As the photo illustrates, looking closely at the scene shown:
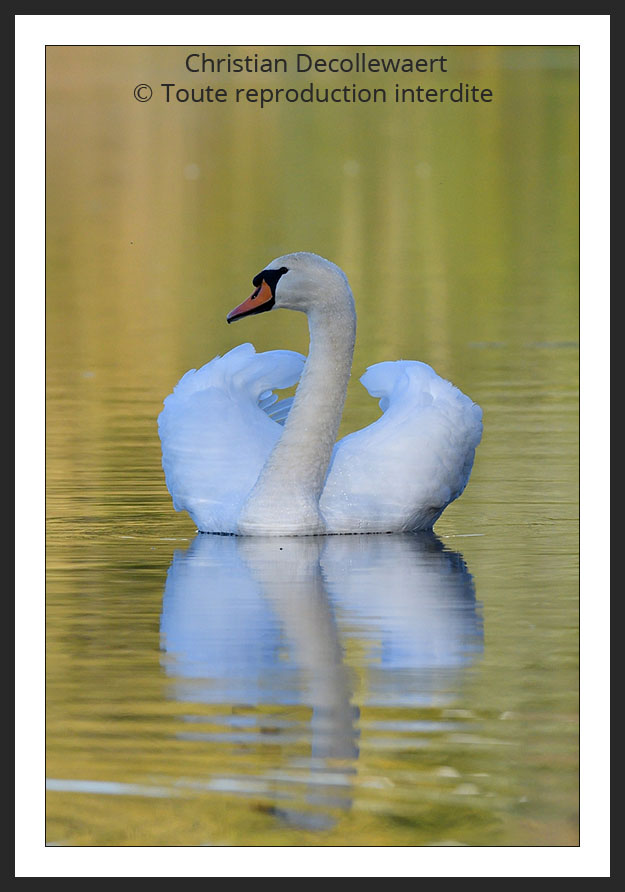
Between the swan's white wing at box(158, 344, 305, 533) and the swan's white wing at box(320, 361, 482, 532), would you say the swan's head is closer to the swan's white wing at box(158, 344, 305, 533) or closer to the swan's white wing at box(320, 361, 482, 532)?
the swan's white wing at box(158, 344, 305, 533)

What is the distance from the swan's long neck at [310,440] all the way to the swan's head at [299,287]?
→ 55 mm

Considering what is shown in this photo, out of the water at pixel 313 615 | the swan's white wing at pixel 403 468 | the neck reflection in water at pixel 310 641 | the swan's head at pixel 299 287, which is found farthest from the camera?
the swan's head at pixel 299 287

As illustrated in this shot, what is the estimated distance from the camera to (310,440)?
12031mm

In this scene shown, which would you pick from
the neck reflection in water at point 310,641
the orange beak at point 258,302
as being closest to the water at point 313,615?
the neck reflection in water at point 310,641

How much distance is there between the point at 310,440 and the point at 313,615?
2542 millimetres

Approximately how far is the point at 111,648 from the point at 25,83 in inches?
124

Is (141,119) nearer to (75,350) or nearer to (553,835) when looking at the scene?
(75,350)

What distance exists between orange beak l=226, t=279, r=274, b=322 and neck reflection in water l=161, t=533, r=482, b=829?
143cm

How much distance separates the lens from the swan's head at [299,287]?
470 inches

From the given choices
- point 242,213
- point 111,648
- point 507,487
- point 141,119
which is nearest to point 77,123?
point 141,119

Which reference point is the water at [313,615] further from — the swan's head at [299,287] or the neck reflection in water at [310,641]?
the swan's head at [299,287]

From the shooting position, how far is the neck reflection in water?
7.51 metres

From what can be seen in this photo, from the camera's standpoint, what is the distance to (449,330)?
21.2 metres

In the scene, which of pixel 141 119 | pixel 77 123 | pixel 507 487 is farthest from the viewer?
pixel 141 119
